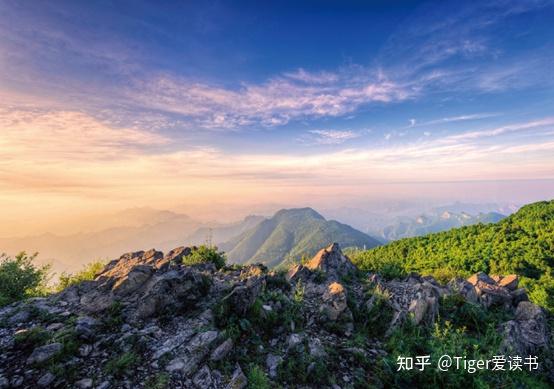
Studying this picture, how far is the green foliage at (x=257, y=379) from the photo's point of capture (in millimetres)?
6283

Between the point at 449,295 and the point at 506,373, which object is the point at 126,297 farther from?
the point at 449,295

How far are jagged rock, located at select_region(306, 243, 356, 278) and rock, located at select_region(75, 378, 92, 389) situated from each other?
9289 mm

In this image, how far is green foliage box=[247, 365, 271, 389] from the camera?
6283 mm

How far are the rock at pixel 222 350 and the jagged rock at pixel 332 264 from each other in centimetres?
633

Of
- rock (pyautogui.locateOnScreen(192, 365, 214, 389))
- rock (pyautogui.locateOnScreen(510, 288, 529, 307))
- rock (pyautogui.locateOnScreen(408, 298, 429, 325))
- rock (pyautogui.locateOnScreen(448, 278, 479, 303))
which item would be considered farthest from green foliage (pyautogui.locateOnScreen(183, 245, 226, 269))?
rock (pyautogui.locateOnScreen(510, 288, 529, 307))

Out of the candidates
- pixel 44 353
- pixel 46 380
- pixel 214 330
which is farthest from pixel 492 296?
pixel 44 353

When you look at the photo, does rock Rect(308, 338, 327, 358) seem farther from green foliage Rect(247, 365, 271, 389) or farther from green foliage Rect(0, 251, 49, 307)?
green foliage Rect(0, 251, 49, 307)

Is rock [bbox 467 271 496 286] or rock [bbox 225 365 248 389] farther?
rock [bbox 467 271 496 286]

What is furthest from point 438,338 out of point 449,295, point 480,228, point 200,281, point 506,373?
point 480,228

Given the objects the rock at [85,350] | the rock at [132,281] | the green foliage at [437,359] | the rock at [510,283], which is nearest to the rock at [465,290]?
the green foliage at [437,359]

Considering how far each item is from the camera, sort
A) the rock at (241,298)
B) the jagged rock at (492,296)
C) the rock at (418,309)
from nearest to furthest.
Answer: the rock at (241,298) < the rock at (418,309) < the jagged rock at (492,296)

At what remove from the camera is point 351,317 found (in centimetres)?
921

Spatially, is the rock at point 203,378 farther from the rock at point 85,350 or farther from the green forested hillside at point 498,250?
the green forested hillside at point 498,250

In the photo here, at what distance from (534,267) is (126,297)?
3682 centimetres
